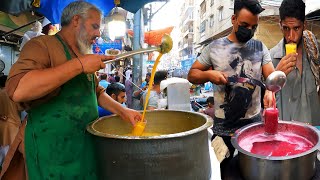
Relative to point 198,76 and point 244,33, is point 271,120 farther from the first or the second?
point 244,33

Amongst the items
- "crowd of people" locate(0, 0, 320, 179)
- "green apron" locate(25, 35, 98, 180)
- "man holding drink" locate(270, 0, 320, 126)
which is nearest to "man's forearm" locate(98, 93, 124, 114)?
"crowd of people" locate(0, 0, 320, 179)

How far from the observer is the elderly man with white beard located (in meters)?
1.75

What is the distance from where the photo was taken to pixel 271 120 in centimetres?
165

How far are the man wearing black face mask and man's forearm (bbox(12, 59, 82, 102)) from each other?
121 centimetres

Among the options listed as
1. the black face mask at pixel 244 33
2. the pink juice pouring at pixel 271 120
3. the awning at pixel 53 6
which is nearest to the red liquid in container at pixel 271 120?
the pink juice pouring at pixel 271 120

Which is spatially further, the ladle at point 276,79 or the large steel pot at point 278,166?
the ladle at point 276,79

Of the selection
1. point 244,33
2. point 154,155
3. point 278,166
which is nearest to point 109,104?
point 154,155

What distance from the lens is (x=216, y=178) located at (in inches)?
67.3

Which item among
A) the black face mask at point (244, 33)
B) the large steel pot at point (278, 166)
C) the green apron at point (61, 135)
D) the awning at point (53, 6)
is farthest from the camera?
the awning at point (53, 6)

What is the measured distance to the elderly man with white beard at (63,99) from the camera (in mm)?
1750

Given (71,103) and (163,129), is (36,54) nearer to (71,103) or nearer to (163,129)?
(71,103)

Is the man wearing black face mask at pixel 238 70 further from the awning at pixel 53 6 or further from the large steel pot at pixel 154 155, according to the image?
the awning at pixel 53 6

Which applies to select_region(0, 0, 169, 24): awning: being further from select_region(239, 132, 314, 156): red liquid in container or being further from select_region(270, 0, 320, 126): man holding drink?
select_region(239, 132, 314, 156): red liquid in container

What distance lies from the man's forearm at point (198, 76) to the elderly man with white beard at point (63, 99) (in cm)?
67
